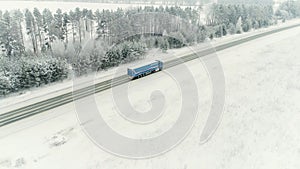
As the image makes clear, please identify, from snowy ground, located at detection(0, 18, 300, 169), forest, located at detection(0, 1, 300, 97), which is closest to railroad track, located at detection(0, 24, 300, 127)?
snowy ground, located at detection(0, 18, 300, 169)

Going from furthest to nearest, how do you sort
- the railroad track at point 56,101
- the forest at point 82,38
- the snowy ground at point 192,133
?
the forest at point 82,38, the railroad track at point 56,101, the snowy ground at point 192,133

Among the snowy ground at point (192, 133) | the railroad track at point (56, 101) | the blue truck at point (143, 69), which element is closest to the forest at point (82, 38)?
the railroad track at point (56, 101)

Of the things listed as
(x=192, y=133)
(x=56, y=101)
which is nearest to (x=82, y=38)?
(x=56, y=101)

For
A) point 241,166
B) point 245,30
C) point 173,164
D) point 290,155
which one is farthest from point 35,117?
point 245,30

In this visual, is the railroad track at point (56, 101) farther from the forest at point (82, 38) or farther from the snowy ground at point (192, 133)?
the forest at point (82, 38)

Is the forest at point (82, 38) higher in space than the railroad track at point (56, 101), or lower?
higher

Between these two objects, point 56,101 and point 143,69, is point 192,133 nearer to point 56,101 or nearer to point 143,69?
point 143,69

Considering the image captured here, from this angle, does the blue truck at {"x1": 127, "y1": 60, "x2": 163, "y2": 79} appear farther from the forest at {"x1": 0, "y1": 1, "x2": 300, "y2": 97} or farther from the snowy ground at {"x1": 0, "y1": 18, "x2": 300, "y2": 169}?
the forest at {"x1": 0, "y1": 1, "x2": 300, "y2": 97}
